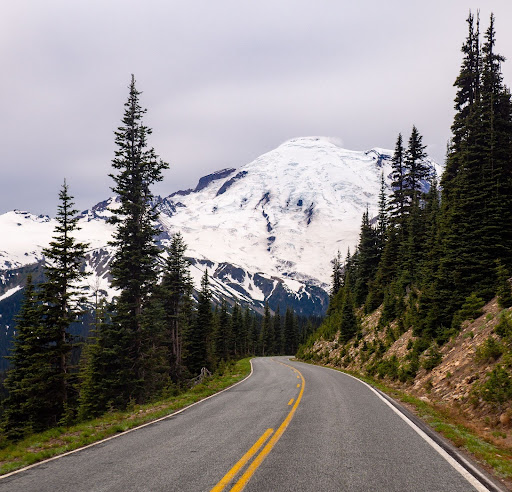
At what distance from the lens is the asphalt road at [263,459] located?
545cm

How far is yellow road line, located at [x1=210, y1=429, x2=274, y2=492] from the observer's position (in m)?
5.28

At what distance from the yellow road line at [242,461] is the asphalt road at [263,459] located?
17mm

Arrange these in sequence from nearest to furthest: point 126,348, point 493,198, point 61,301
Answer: point 493,198
point 61,301
point 126,348

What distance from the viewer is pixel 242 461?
6.34 meters

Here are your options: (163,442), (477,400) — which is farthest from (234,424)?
(477,400)

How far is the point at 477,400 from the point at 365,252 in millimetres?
37303

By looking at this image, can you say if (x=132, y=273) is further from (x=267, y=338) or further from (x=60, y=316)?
(x=267, y=338)

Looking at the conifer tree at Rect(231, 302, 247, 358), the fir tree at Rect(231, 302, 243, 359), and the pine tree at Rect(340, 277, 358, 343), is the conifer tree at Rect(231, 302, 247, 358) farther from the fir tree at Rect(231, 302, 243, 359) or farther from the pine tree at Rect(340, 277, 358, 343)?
the pine tree at Rect(340, 277, 358, 343)

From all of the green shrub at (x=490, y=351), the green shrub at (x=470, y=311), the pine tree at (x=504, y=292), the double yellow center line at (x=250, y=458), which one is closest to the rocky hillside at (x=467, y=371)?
the green shrub at (x=490, y=351)

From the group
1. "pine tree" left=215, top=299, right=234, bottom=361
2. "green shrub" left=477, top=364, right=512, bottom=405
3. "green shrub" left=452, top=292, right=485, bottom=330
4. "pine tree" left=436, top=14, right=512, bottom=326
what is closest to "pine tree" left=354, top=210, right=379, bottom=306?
"pine tree" left=436, top=14, right=512, bottom=326

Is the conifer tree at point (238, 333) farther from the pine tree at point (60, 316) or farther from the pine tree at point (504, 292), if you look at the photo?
the pine tree at point (504, 292)

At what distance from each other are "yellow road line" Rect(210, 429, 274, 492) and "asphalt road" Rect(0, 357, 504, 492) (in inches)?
0.7

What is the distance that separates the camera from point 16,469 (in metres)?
7.11

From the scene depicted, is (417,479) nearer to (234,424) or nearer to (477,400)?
(234,424)
